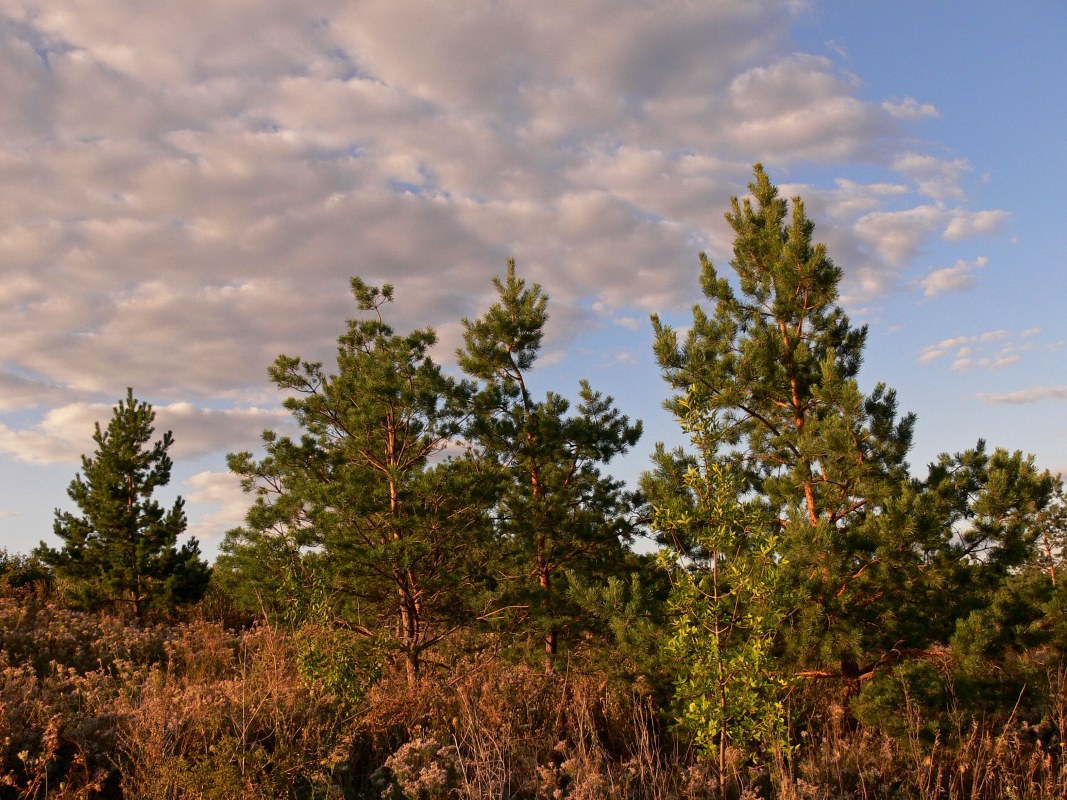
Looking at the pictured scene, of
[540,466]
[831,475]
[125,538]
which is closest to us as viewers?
[831,475]

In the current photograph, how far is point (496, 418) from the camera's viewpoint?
13.4 m

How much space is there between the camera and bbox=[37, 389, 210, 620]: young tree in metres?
20.7

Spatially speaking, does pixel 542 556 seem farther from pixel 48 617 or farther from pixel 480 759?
pixel 48 617

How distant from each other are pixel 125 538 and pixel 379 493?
490 inches

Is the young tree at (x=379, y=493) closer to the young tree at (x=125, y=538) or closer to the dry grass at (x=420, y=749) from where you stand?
the dry grass at (x=420, y=749)

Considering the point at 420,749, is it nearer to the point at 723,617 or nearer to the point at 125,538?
the point at 723,617

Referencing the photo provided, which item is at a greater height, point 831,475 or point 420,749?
point 831,475

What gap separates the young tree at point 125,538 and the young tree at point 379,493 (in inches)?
391

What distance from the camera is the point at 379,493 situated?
39.3 feet

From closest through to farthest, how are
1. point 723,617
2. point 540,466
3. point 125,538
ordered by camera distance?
point 723,617 → point 540,466 → point 125,538

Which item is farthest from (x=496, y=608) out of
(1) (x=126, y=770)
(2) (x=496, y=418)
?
(1) (x=126, y=770)

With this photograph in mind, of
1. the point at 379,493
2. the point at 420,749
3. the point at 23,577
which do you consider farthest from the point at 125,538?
the point at 420,749

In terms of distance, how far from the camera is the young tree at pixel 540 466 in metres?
13.0

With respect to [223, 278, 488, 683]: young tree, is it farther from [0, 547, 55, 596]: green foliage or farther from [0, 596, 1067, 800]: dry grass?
[0, 547, 55, 596]: green foliage
